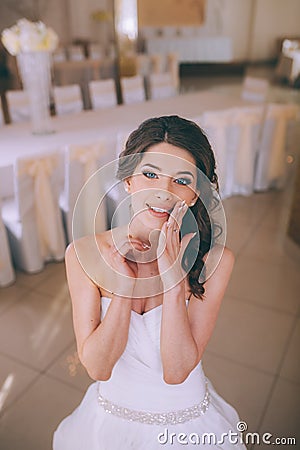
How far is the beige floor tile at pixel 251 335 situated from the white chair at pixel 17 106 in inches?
114

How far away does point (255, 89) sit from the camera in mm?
4527

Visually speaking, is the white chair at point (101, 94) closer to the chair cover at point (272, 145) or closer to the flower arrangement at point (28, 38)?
the flower arrangement at point (28, 38)

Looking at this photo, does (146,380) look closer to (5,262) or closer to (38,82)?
(5,262)

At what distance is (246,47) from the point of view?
5.72 m

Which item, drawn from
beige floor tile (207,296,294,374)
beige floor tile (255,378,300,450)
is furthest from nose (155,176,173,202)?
beige floor tile (207,296,294,374)

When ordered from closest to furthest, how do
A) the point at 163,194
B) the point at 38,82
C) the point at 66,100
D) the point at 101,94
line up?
the point at 163,194 < the point at 38,82 < the point at 66,100 < the point at 101,94

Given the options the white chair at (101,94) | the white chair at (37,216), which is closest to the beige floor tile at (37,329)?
the white chair at (37,216)

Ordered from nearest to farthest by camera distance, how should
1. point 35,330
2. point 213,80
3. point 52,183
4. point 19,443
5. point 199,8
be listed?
point 19,443, point 35,330, point 52,183, point 213,80, point 199,8

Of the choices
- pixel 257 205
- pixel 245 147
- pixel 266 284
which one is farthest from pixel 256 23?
pixel 266 284

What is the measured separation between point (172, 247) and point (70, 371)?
145 centimetres

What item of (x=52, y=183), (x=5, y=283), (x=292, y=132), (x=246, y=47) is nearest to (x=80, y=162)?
(x=52, y=183)

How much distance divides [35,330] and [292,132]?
299 centimetres

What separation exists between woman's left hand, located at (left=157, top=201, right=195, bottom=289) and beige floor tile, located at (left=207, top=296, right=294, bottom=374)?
4.76 feet

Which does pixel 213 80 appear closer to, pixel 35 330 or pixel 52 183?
pixel 52 183
